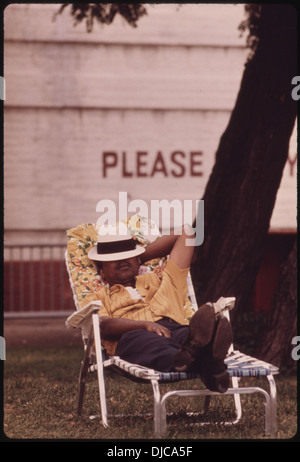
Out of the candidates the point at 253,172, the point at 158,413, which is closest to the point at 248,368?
the point at 158,413

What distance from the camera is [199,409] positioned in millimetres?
6145

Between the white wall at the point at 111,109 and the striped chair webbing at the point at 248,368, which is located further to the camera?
the white wall at the point at 111,109

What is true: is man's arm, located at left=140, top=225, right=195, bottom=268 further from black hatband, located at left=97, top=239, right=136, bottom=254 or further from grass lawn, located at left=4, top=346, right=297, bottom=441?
grass lawn, located at left=4, top=346, right=297, bottom=441

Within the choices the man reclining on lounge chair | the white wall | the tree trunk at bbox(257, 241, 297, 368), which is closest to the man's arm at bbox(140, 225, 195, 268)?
the man reclining on lounge chair

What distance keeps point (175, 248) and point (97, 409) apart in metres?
1.30

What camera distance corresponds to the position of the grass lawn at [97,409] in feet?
17.2

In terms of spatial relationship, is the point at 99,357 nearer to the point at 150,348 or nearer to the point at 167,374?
the point at 150,348

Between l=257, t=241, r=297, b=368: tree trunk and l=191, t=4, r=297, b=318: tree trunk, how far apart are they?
0.73 meters

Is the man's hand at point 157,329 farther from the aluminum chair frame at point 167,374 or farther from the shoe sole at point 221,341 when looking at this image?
the shoe sole at point 221,341

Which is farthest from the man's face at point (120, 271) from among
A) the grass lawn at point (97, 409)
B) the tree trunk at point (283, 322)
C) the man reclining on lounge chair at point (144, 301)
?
the tree trunk at point (283, 322)

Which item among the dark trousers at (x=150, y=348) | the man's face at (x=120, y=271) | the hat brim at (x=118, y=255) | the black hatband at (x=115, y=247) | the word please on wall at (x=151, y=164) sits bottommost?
the dark trousers at (x=150, y=348)

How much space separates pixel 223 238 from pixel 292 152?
5859 millimetres

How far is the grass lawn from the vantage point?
5250 mm
